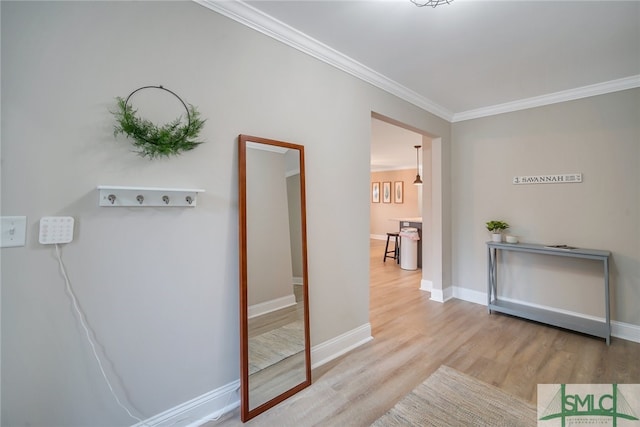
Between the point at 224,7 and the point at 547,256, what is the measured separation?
407cm

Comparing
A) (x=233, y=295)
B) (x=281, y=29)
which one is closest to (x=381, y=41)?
(x=281, y=29)

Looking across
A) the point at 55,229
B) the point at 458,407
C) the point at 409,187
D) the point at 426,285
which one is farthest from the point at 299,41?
the point at 409,187

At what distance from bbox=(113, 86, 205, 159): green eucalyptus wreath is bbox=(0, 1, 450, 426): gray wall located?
0.05 meters

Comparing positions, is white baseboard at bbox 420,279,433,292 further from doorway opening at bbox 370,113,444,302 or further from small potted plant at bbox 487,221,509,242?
small potted plant at bbox 487,221,509,242

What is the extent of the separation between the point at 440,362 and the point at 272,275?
1631 millimetres

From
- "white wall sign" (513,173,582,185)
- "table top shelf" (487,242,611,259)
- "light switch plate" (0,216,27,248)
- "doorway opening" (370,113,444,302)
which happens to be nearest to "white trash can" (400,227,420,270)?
"doorway opening" (370,113,444,302)

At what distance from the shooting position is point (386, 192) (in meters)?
10.1

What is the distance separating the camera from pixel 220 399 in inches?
70.0

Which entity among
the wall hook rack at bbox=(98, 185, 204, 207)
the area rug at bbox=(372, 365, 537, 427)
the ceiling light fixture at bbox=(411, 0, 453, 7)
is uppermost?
the ceiling light fixture at bbox=(411, 0, 453, 7)

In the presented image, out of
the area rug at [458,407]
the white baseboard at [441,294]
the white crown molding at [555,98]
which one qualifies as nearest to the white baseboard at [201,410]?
the area rug at [458,407]

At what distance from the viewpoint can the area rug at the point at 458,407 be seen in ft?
5.69

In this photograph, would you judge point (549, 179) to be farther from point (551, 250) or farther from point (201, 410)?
point (201, 410)

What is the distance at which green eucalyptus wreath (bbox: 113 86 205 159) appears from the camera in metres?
1.41

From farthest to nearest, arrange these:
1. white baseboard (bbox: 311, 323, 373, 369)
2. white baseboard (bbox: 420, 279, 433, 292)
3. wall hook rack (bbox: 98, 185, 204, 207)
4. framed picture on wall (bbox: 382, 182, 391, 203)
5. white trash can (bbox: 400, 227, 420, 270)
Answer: framed picture on wall (bbox: 382, 182, 391, 203)
white trash can (bbox: 400, 227, 420, 270)
white baseboard (bbox: 420, 279, 433, 292)
white baseboard (bbox: 311, 323, 373, 369)
wall hook rack (bbox: 98, 185, 204, 207)
